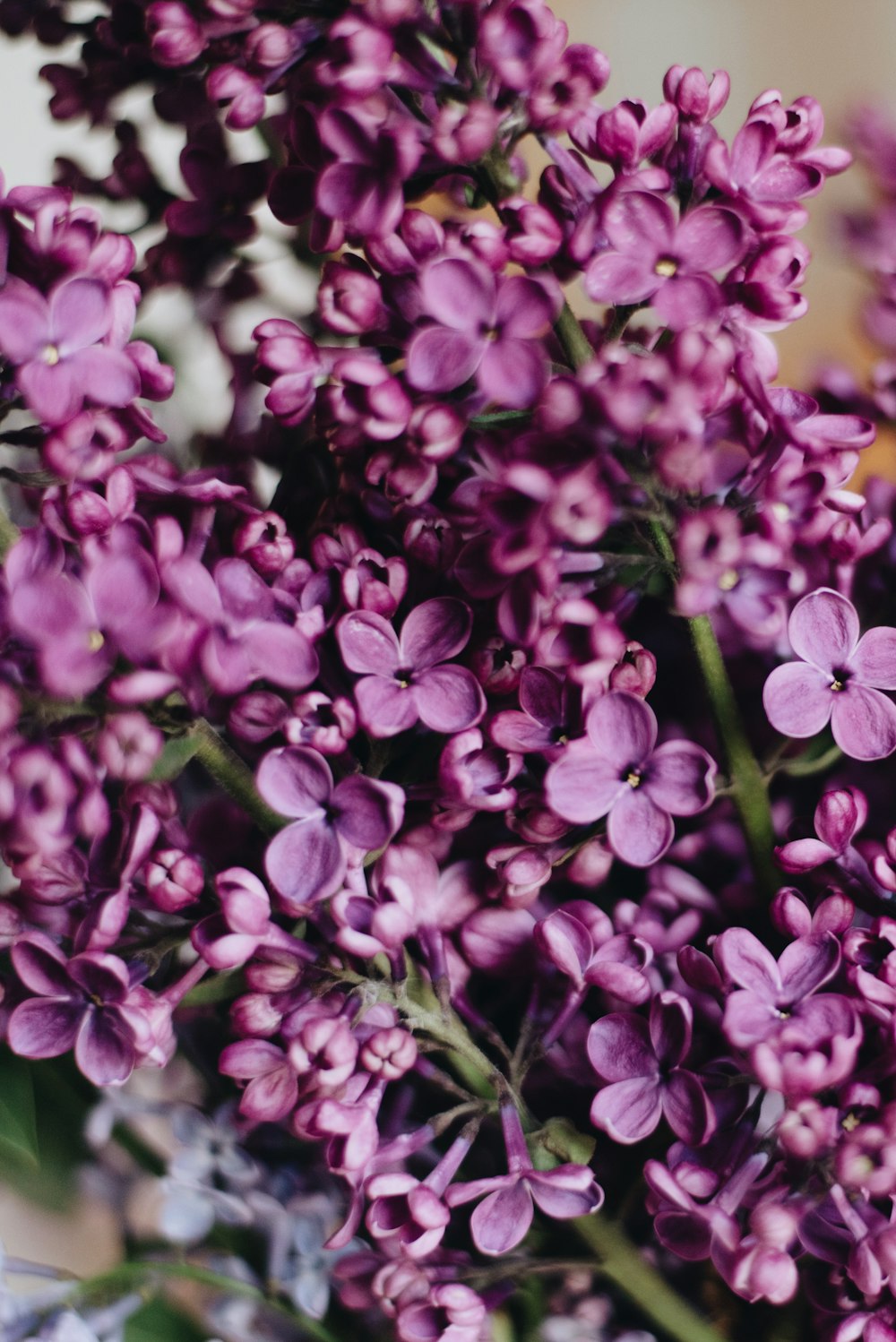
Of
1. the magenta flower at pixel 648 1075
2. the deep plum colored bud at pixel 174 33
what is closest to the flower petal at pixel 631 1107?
the magenta flower at pixel 648 1075

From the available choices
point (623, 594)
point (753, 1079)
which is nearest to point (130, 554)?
point (623, 594)

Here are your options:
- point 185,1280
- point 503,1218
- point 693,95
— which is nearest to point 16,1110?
point 185,1280

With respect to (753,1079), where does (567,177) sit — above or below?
above

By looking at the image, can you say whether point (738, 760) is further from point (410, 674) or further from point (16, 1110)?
point (16, 1110)

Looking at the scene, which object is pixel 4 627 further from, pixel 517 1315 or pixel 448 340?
pixel 517 1315

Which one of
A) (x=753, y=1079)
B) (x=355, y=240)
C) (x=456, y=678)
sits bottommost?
(x=753, y=1079)

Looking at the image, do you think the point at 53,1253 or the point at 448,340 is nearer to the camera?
the point at 448,340

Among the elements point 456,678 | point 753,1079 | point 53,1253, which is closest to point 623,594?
point 456,678
